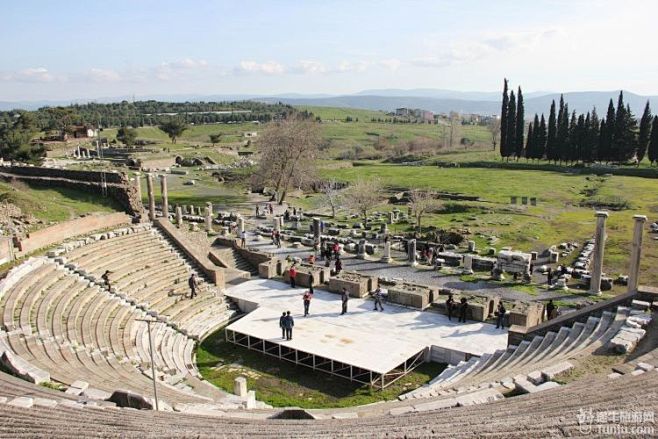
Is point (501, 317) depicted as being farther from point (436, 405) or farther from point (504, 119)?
point (504, 119)

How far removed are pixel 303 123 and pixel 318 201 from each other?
808 centimetres

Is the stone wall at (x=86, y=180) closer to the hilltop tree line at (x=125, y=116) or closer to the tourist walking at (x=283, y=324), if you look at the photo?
the tourist walking at (x=283, y=324)

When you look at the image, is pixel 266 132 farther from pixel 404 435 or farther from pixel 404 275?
pixel 404 435

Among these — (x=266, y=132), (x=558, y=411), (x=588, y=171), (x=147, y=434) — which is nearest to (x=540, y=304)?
(x=558, y=411)

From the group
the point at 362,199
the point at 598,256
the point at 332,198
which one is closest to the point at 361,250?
the point at 362,199

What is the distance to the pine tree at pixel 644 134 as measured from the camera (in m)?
70.2

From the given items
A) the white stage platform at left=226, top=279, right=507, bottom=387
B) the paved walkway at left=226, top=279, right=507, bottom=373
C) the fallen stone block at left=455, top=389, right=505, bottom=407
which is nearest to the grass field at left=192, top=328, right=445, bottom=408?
the white stage platform at left=226, top=279, right=507, bottom=387

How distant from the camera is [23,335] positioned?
14.8 meters

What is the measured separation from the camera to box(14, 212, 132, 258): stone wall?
21.8m

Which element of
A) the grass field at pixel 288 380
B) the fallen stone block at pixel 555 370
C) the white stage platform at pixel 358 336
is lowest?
the grass field at pixel 288 380

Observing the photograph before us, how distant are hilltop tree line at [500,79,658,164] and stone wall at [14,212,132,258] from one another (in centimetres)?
6379

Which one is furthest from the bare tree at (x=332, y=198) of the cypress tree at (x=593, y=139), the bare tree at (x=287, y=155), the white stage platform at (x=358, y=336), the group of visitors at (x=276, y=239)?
the cypress tree at (x=593, y=139)

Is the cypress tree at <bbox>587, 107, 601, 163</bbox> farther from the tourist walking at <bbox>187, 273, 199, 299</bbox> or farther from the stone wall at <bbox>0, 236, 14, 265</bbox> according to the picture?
the stone wall at <bbox>0, 236, 14, 265</bbox>

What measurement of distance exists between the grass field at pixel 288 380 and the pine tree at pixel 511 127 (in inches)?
2662
